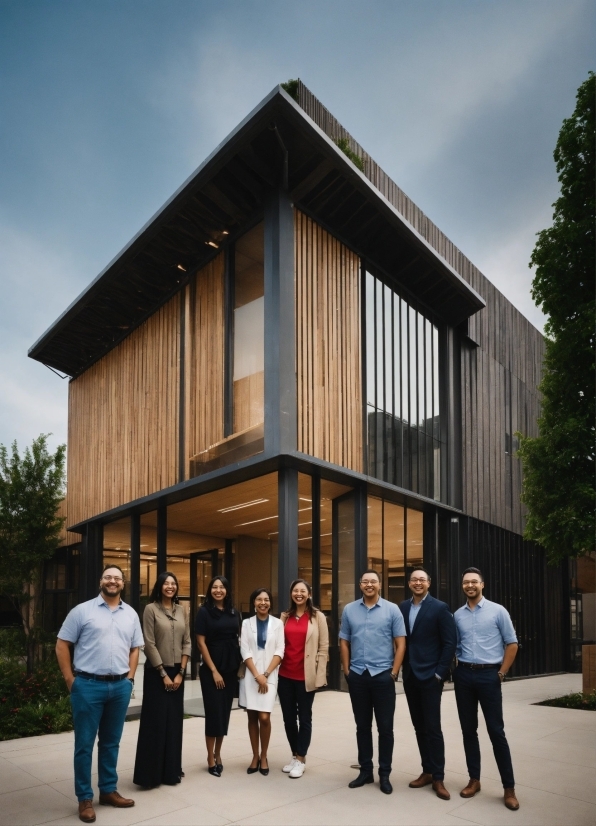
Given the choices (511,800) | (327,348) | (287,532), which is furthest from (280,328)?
(511,800)

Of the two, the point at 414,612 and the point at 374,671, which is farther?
the point at 414,612

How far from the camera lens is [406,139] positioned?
2214 centimetres

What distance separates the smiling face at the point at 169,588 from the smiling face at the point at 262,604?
807 mm

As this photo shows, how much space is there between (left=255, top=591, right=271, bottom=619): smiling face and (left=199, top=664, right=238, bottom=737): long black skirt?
2.06 feet

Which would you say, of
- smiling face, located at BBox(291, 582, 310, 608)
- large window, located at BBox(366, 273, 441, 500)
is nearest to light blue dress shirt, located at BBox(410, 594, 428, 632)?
smiling face, located at BBox(291, 582, 310, 608)

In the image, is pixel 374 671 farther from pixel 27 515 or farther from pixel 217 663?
pixel 27 515

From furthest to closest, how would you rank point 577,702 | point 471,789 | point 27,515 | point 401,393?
1. point 27,515
2. point 401,393
3. point 577,702
4. point 471,789

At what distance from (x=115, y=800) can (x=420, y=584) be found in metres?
3.13

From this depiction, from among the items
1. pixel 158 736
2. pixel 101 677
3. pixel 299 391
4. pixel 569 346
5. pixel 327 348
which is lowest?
pixel 158 736

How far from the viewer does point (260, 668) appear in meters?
7.08

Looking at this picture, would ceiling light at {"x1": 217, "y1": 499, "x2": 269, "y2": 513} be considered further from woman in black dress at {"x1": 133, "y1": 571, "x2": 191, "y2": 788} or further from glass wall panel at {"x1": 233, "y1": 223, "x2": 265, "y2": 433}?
woman in black dress at {"x1": 133, "y1": 571, "x2": 191, "y2": 788}

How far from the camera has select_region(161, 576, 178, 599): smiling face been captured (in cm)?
688

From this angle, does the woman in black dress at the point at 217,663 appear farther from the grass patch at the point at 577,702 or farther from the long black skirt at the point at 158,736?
the grass patch at the point at 577,702

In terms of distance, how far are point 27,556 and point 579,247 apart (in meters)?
15.1
